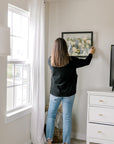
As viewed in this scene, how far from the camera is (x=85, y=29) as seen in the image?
3.68 metres

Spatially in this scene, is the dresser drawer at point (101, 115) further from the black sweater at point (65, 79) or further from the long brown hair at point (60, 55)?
the long brown hair at point (60, 55)

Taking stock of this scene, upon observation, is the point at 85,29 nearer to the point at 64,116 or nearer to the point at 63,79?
the point at 63,79

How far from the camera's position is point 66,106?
3156 millimetres

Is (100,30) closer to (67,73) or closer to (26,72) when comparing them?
(67,73)

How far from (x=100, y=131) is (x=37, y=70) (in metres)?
1.35

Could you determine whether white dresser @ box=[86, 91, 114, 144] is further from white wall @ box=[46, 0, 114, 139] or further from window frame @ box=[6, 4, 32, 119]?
window frame @ box=[6, 4, 32, 119]

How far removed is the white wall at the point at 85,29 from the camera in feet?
11.7

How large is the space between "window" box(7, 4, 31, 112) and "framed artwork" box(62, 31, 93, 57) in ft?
2.70

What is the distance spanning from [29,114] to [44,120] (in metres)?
0.32

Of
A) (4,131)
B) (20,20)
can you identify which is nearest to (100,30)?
(20,20)

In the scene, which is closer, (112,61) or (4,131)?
(4,131)

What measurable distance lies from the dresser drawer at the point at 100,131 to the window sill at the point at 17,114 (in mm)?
985

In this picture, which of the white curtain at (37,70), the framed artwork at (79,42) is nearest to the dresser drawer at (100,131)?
the white curtain at (37,70)

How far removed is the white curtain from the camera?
3.22 meters
